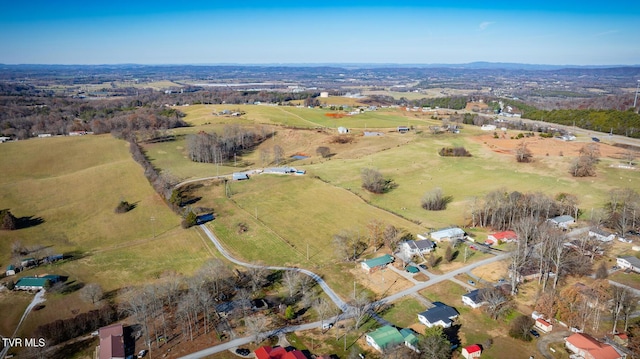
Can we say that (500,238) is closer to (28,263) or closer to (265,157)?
(265,157)

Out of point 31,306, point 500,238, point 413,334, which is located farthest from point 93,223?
point 500,238

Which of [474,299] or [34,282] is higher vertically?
[474,299]

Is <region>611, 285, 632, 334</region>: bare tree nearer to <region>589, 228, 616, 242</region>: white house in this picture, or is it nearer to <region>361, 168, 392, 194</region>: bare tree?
<region>589, 228, 616, 242</region>: white house

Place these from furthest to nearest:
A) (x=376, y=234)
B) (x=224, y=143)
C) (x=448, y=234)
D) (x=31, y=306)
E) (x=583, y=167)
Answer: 1. (x=224, y=143)
2. (x=583, y=167)
3. (x=448, y=234)
4. (x=376, y=234)
5. (x=31, y=306)

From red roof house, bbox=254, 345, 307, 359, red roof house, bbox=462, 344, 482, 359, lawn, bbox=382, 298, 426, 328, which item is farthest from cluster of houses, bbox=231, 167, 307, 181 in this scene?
red roof house, bbox=462, 344, 482, 359

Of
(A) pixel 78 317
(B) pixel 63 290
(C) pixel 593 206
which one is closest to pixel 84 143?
(B) pixel 63 290

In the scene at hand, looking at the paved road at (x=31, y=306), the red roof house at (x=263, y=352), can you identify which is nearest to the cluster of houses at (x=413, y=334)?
the red roof house at (x=263, y=352)
